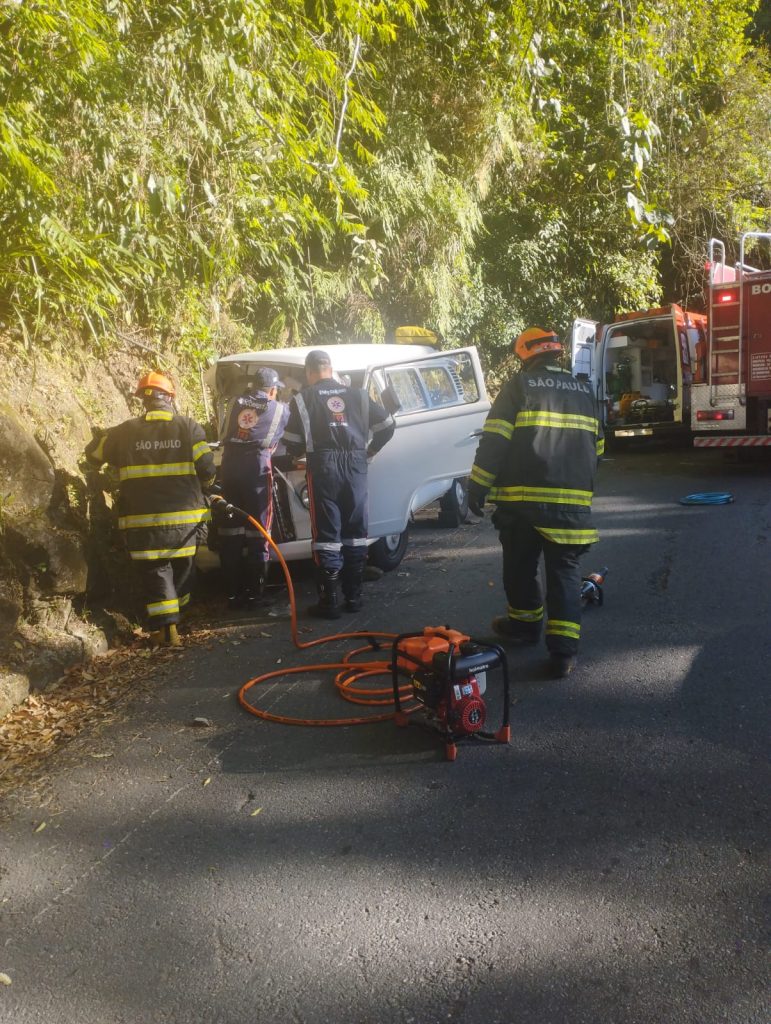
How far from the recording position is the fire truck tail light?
12688 millimetres

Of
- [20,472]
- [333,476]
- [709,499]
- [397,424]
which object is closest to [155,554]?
[20,472]

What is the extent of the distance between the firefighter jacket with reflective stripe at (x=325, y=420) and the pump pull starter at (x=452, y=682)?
2.54m

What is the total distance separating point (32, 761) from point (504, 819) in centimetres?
234

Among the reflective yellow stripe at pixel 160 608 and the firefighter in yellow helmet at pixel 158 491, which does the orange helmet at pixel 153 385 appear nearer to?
the firefighter in yellow helmet at pixel 158 491

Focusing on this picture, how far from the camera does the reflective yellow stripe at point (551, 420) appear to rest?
198 inches

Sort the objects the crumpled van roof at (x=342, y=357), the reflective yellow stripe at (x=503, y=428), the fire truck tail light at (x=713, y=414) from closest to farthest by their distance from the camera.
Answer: the reflective yellow stripe at (x=503, y=428), the crumpled van roof at (x=342, y=357), the fire truck tail light at (x=713, y=414)

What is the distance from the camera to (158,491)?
19.6 ft

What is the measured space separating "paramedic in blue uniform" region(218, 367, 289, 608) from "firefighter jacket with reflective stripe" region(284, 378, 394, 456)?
0.59ft

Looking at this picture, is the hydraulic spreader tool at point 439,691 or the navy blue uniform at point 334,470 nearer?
the hydraulic spreader tool at point 439,691

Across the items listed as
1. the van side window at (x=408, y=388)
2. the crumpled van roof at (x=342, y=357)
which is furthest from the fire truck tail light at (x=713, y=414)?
the van side window at (x=408, y=388)

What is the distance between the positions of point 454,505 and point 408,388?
2084 millimetres

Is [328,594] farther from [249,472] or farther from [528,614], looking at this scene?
[528,614]

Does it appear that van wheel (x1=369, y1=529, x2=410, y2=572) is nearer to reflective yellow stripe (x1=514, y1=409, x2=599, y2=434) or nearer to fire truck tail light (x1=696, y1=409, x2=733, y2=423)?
reflective yellow stripe (x1=514, y1=409, x2=599, y2=434)

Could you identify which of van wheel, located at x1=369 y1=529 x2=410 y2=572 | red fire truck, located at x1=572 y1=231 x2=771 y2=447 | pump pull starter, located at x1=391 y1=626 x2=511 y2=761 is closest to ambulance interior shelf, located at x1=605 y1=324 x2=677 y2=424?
red fire truck, located at x1=572 y1=231 x2=771 y2=447
